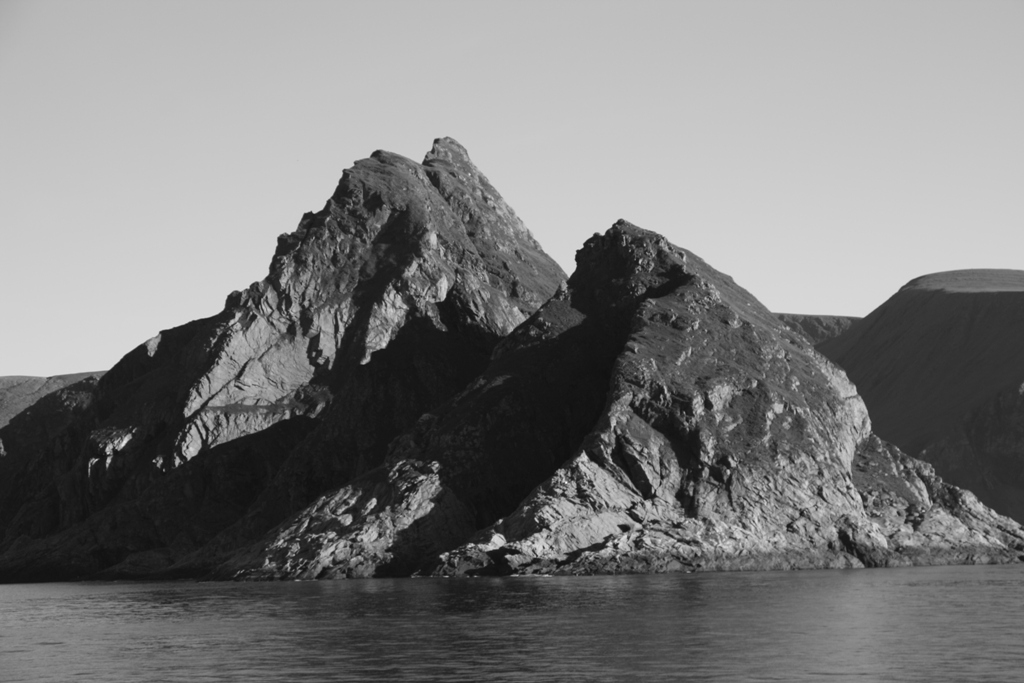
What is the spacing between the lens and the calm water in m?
78.1

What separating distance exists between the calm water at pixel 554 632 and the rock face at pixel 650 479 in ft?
46.8

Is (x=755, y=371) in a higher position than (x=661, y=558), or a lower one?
higher

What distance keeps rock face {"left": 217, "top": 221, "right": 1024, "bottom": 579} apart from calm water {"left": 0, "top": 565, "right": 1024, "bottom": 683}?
561 inches

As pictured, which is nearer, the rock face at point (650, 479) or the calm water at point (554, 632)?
the calm water at point (554, 632)

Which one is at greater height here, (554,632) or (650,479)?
(650,479)

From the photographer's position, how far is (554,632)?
94938 mm

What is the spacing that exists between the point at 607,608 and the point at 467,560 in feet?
169

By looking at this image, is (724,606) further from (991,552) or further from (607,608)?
(991,552)

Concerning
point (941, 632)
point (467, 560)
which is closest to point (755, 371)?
point (467, 560)

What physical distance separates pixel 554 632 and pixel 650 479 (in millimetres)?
71180

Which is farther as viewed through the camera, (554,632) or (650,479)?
(650,479)

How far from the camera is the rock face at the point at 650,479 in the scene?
160 metres

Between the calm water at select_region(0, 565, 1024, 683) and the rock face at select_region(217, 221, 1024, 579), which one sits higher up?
the rock face at select_region(217, 221, 1024, 579)

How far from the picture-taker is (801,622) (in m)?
98.2
